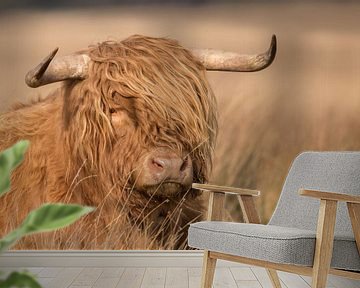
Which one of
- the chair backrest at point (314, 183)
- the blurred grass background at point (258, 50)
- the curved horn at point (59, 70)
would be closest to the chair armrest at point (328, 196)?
the chair backrest at point (314, 183)

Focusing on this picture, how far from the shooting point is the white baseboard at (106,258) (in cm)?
414

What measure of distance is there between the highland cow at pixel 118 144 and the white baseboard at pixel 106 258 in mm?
45

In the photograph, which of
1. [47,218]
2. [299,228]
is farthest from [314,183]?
[47,218]

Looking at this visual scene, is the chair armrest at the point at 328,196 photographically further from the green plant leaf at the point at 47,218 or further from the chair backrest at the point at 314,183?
the green plant leaf at the point at 47,218

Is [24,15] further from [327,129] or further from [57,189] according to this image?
[327,129]

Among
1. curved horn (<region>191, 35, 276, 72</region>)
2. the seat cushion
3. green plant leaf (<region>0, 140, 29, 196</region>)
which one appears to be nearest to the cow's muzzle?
curved horn (<region>191, 35, 276, 72</region>)

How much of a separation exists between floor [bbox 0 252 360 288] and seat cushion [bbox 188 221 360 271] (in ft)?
3.62

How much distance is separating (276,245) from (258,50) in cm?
225

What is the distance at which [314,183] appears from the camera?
302cm

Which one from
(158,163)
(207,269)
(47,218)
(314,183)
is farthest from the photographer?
(158,163)

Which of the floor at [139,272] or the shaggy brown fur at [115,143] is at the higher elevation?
the shaggy brown fur at [115,143]

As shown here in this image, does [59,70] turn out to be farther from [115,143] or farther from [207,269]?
[207,269]

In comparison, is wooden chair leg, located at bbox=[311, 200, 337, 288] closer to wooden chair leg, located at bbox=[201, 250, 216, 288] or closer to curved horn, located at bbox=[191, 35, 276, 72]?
wooden chair leg, located at bbox=[201, 250, 216, 288]

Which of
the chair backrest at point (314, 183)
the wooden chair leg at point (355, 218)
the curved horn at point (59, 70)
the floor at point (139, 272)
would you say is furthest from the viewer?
the curved horn at point (59, 70)
